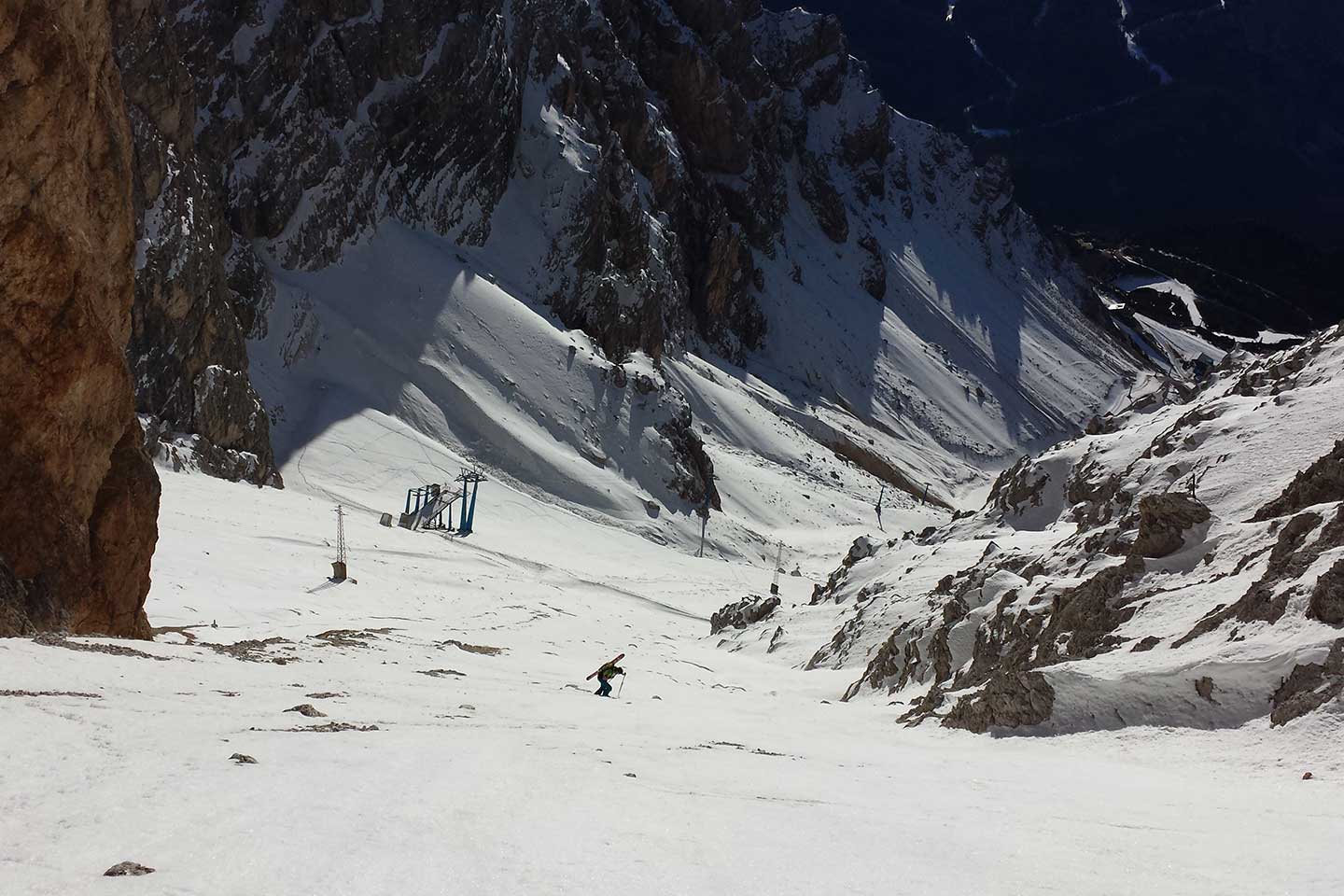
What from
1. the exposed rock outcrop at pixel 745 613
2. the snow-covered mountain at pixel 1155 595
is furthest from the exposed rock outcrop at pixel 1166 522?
the exposed rock outcrop at pixel 745 613

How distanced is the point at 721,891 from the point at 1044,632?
1130cm

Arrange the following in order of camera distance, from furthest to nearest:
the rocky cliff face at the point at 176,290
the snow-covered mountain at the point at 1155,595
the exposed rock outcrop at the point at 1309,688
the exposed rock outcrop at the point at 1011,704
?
1. the rocky cliff face at the point at 176,290
2. the exposed rock outcrop at the point at 1011,704
3. the snow-covered mountain at the point at 1155,595
4. the exposed rock outcrop at the point at 1309,688

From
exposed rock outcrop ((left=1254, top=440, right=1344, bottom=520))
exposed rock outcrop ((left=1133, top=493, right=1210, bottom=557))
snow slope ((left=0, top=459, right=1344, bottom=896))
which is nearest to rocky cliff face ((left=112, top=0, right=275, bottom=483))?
snow slope ((left=0, top=459, right=1344, bottom=896))

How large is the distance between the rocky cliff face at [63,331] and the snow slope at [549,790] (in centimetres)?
128

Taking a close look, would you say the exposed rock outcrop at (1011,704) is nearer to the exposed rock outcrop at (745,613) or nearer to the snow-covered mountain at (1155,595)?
the snow-covered mountain at (1155,595)

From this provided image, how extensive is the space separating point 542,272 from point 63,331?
5596 cm

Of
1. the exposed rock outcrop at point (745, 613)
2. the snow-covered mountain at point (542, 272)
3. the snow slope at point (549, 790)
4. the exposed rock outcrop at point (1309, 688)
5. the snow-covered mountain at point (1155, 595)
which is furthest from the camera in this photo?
the snow-covered mountain at point (542, 272)

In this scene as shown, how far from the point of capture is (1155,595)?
567 inches

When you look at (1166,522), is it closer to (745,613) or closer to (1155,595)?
(1155,595)

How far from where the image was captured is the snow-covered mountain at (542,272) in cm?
4988

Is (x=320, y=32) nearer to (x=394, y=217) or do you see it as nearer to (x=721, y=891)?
(x=394, y=217)

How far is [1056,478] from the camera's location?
2977 cm

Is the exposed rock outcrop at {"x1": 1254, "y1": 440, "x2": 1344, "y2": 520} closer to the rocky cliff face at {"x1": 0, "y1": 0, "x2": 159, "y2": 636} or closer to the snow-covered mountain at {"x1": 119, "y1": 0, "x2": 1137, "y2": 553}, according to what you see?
the rocky cliff face at {"x1": 0, "y1": 0, "x2": 159, "y2": 636}

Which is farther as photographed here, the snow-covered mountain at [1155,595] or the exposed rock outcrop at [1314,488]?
the exposed rock outcrop at [1314,488]
